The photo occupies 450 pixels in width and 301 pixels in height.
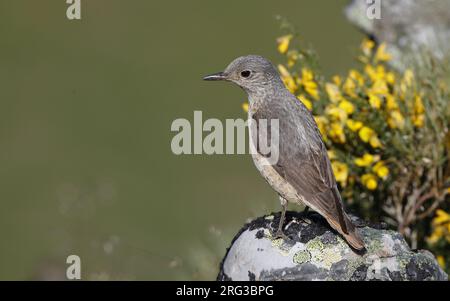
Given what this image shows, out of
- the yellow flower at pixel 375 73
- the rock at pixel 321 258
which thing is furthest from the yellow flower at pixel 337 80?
the rock at pixel 321 258

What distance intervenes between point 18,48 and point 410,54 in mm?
11883

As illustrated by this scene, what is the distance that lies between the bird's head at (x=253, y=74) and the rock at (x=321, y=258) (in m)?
1.34

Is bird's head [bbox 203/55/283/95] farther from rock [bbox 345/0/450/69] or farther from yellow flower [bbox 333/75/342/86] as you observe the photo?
rock [bbox 345/0/450/69]

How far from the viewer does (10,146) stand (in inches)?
601

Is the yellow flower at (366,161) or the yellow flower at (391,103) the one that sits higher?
the yellow flower at (391,103)

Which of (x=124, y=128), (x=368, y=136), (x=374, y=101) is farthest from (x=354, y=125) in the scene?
(x=124, y=128)

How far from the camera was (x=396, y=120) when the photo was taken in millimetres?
7148

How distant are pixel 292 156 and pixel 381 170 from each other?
1.33 metres

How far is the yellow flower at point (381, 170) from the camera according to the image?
278 inches

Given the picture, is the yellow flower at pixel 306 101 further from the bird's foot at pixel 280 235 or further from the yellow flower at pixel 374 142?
the bird's foot at pixel 280 235

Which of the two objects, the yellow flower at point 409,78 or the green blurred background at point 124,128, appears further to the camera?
the green blurred background at point 124,128

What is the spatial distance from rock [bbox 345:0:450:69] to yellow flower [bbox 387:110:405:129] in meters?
2.15

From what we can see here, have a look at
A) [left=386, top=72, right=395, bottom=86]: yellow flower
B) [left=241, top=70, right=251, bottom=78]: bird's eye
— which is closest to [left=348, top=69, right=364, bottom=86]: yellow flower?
[left=386, top=72, right=395, bottom=86]: yellow flower
